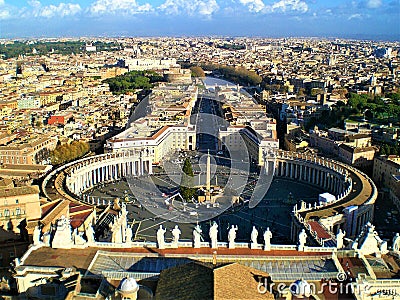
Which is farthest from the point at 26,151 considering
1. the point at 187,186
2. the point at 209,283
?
the point at 209,283

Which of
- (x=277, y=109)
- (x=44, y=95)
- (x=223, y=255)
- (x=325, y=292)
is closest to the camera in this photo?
(x=325, y=292)

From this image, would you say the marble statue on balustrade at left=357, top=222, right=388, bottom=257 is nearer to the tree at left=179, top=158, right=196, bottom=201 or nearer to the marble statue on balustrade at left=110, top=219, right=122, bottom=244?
the marble statue on balustrade at left=110, top=219, right=122, bottom=244

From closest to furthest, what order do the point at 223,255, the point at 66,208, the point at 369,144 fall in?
the point at 223,255 < the point at 66,208 < the point at 369,144

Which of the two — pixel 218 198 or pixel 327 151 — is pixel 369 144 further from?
pixel 218 198

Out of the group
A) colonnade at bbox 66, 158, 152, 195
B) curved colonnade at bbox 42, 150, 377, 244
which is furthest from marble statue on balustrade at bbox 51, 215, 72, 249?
colonnade at bbox 66, 158, 152, 195

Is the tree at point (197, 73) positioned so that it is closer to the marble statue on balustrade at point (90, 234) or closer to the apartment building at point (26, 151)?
the apartment building at point (26, 151)

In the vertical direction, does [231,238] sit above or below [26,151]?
above

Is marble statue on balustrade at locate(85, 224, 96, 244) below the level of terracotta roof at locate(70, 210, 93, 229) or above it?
above

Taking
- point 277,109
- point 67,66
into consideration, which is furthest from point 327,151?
point 67,66

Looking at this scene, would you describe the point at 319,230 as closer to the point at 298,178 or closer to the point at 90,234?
the point at 90,234
